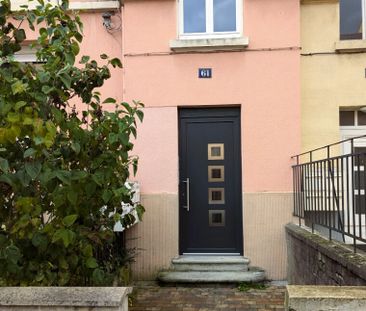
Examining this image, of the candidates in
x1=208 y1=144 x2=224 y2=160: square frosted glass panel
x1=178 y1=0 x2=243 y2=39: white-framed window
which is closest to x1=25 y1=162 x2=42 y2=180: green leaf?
x1=208 y1=144 x2=224 y2=160: square frosted glass panel

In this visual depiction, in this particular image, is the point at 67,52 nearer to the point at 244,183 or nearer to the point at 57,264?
the point at 57,264

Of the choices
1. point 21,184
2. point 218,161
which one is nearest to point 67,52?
point 21,184

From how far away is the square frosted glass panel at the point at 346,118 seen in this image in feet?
22.8

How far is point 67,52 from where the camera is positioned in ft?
10.5

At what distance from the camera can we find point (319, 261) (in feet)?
14.4

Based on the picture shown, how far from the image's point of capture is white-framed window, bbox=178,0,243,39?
6.90 meters

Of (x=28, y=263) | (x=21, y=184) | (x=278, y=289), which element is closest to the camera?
(x=21, y=184)

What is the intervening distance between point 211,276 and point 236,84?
2.93 m

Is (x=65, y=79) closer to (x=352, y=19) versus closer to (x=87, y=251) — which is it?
(x=87, y=251)

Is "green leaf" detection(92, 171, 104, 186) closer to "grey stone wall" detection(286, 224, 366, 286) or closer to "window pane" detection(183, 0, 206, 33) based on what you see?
"grey stone wall" detection(286, 224, 366, 286)

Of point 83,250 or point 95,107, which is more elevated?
point 95,107

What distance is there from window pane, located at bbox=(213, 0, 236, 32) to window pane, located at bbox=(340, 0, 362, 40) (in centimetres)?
176

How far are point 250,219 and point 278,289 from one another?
1.09 meters

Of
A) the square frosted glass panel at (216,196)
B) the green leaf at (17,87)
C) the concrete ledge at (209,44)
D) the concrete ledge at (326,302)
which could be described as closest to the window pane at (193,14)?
the concrete ledge at (209,44)
